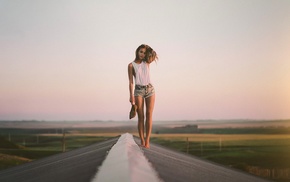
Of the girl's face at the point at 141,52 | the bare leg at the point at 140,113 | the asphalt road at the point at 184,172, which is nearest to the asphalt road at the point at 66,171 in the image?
the asphalt road at the point at 184,172

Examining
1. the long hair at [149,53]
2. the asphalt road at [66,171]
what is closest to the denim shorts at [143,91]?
the long hair at [149,53]

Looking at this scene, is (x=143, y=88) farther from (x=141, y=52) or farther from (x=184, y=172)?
(x=184, y=172)

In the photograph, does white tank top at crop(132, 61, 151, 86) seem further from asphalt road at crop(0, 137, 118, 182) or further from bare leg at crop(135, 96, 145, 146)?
asphalt road at crop(0, 137, 118, 182)

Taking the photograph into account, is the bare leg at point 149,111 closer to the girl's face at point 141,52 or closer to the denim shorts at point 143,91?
the denim shorts at point 143,91

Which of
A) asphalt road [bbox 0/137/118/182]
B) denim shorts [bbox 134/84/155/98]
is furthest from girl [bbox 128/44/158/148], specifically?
asphalt road [bbox 0/137/118/182]

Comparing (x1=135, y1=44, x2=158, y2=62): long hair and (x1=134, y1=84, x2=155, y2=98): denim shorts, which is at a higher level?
(x1=135, y1=44, x2=158, y2=62): long hair

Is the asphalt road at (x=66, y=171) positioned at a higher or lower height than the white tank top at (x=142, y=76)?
lower

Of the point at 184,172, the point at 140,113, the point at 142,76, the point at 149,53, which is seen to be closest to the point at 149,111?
the point at 140,113

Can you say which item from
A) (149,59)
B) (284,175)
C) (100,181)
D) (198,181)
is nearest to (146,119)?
(149,59)

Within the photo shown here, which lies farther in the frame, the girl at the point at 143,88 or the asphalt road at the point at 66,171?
the girl at the point at 143,88

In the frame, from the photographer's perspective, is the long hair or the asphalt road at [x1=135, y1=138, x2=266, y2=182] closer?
the asphalt road at [x1=135, y1=138, x2=266, y2=182]

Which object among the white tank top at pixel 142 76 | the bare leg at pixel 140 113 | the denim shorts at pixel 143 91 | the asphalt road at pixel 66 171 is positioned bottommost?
the asphalt road at pixel 66 171

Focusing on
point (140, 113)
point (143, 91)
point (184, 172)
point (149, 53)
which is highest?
point (149, 53)

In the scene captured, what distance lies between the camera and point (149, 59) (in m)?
1.96
